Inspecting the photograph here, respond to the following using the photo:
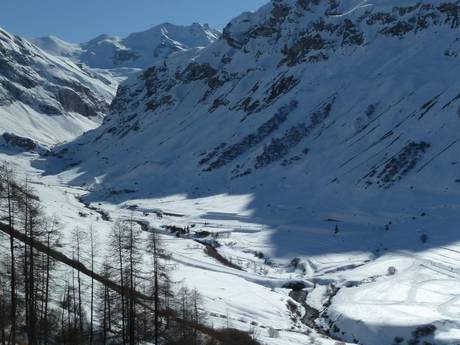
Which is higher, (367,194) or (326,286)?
(367,194)

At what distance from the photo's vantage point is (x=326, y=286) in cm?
8988

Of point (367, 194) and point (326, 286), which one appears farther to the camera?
point (367, 194)

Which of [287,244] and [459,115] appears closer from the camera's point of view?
[287,244]

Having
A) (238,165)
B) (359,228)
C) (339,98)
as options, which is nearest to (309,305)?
(359,228)

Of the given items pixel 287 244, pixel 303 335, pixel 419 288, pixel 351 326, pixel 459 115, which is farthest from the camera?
pixel 459 115

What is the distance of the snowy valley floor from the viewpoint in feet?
215

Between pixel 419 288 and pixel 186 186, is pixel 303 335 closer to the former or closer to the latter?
pixel 419 288

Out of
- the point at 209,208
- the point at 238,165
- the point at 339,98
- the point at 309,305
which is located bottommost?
the point at 309,305

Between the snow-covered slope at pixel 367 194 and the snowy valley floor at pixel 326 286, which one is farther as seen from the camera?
the snow-covered slope at pixel 367 194

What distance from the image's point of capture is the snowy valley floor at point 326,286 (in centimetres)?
6550

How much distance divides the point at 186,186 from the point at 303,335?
411ft

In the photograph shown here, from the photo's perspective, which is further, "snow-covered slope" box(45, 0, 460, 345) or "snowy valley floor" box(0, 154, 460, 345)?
"snow-covered slope" box(45, 0, 460, 345)

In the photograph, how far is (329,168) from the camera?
162m

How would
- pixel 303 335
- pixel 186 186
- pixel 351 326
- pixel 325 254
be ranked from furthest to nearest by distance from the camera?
pixel 186 186, pixel 325 254, pixel 351 326, pixel 303 335
